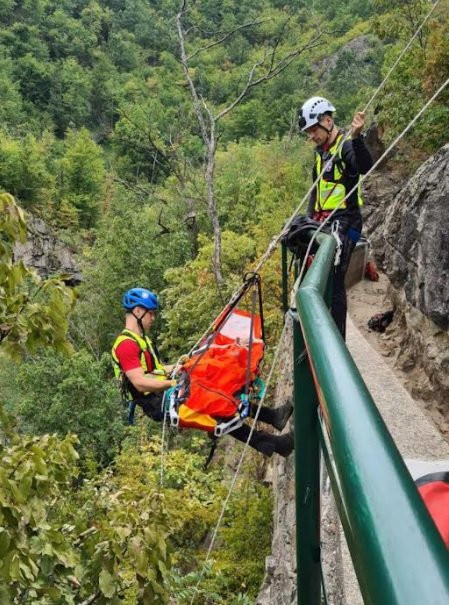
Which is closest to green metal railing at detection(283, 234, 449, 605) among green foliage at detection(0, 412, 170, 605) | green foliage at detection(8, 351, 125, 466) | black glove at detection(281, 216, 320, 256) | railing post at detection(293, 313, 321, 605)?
railing post at detection(293, 313, 321, 605)

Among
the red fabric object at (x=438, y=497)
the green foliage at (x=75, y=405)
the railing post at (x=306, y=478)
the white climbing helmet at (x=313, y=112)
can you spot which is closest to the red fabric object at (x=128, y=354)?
the white climbing helmet at (x=313, y=112)

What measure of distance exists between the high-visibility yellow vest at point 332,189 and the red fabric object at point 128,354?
1.72 meters

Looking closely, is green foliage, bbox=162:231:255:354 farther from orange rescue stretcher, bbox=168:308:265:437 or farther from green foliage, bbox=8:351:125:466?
orange rescue stretcher, bbox=168:308:265:437

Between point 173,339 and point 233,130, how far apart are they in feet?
137

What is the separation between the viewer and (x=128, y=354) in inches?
166

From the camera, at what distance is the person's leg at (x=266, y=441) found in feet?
13.5

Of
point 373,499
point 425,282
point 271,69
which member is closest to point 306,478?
point 373,499

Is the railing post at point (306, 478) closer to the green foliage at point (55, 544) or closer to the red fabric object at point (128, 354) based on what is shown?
the green foliage at point (55, 544)

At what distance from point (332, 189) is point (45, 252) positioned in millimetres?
33673

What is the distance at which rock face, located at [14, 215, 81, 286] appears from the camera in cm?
3453

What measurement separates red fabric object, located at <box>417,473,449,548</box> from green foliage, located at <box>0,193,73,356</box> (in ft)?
4.66

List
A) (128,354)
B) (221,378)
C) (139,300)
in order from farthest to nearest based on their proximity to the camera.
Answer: (139,300), (128,354), (221,378)

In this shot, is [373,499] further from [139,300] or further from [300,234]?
[139,300]

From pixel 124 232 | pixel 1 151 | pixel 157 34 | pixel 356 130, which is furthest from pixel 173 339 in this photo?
pixel 157 34
